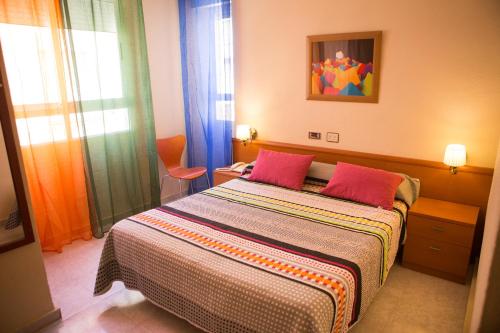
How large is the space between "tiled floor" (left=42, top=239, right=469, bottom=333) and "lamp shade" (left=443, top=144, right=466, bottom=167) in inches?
36.7

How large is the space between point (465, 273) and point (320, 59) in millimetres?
2216

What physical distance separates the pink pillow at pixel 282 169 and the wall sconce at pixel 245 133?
20.5 inches

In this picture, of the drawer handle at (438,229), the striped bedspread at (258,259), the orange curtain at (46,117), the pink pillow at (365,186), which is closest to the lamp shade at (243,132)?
the striped bedspread at (258,259)

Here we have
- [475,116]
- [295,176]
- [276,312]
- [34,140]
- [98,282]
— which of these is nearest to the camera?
[276,312]

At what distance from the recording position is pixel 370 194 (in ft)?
9.09

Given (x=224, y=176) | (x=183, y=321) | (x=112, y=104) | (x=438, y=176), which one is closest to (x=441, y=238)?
(x=438, y=176)

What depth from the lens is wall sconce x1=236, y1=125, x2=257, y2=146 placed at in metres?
3.87

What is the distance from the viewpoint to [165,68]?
4.14 metres

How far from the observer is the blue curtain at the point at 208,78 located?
3848 mm

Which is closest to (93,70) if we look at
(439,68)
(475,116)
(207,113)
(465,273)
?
(207,113)

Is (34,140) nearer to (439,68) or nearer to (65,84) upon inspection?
(65,84)

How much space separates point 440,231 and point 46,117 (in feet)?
11.3

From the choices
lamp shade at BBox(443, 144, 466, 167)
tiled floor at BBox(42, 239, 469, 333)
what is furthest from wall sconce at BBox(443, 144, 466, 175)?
tiled floor at BBox(42, 239, 469, 333)

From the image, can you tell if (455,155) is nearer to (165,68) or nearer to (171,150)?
(171,150)
